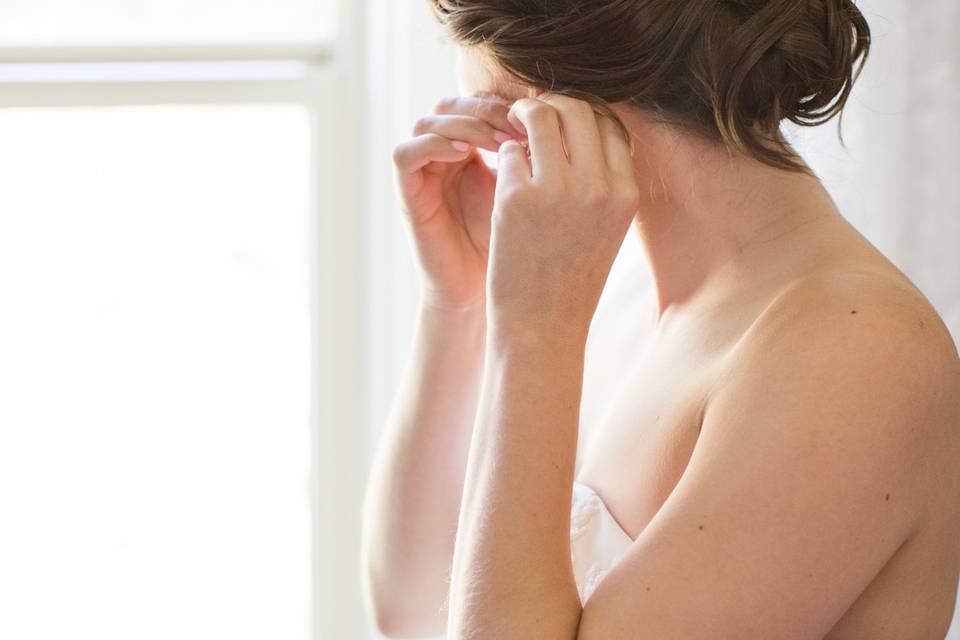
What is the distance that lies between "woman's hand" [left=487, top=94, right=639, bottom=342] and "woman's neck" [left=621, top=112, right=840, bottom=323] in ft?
0.25

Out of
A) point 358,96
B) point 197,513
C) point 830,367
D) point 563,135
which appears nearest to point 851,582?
point 830,367

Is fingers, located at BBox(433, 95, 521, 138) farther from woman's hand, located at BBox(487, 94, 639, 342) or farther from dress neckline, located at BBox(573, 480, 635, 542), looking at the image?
dress neckline, located at BBox(573, 480, 635, 542)

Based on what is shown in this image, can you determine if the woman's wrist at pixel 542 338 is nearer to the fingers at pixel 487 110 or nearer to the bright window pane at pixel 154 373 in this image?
the fingers at pixel 487 110

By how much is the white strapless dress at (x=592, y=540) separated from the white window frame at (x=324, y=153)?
1.15 metres

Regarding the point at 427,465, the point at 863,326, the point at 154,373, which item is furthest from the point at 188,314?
the point at 863,326

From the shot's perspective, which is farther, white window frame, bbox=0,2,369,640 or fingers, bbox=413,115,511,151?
white window frame, bbox=0,2,369,640

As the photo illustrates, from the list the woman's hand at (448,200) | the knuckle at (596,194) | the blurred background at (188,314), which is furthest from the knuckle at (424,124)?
the blurred background at (188,314)

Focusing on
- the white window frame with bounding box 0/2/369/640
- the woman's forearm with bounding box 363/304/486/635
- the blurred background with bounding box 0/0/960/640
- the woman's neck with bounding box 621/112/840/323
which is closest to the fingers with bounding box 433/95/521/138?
the woman's neck with bounding box 621/112/840/323

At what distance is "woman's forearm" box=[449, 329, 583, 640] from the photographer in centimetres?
61

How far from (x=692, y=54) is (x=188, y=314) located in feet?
4.74

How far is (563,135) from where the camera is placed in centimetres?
69

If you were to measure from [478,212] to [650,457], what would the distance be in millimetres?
317

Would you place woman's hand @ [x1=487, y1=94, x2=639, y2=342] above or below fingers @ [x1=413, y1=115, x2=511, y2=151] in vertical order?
below

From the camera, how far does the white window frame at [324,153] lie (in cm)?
184
